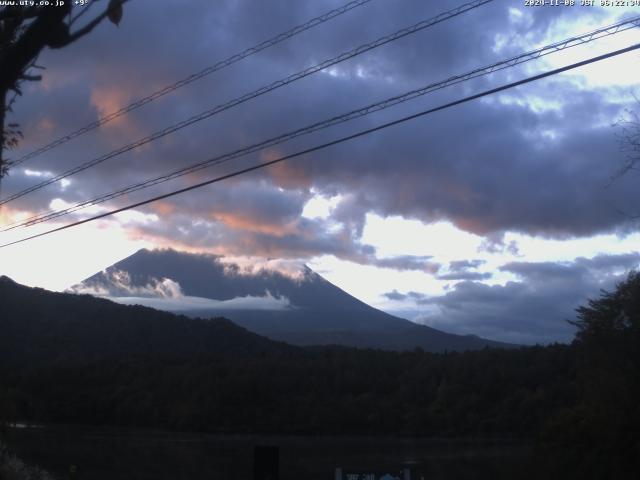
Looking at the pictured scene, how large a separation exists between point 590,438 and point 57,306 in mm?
62357

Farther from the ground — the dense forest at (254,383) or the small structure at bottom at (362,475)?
the dense forest at (254,383)

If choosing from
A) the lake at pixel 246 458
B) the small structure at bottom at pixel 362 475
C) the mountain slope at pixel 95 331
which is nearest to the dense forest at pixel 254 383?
the mountain slope at pixel 95 331

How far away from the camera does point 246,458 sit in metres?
40.1

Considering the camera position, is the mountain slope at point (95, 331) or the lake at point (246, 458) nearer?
the lake at point (246, 458)

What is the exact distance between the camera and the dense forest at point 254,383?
6072cm

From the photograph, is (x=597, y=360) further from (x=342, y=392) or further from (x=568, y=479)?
(x=342, y=392)

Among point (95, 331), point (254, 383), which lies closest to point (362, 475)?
point (254, 383)

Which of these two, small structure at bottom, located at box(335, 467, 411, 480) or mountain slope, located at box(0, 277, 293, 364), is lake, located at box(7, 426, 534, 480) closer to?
small structure at bottom, located at box(335, 467, 411, 480)

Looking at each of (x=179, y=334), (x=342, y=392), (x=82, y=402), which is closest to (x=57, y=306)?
(x=82, y=402)

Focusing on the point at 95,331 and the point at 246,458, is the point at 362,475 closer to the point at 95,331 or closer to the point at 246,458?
the point at 246,458

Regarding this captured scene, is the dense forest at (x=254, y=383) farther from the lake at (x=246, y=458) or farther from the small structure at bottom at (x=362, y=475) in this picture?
the small structure at bottom at (x=362, y=475)

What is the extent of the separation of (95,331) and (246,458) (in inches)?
1723

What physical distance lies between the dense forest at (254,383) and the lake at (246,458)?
20.5 feet

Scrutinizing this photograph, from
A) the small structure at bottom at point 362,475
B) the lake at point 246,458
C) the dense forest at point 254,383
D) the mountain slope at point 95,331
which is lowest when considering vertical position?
the lake at point 246,458
